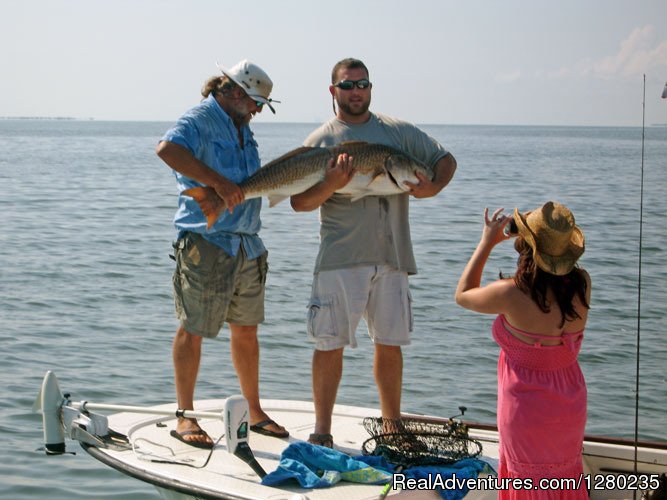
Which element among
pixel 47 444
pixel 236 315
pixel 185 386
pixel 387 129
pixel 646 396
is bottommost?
pixel 646 396

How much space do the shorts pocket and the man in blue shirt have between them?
0.37 m

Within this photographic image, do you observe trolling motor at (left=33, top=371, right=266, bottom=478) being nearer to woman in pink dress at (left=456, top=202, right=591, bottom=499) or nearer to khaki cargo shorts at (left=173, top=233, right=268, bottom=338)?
khaki cargo shorts at (left=173, top=233, right=268, bottom=338)

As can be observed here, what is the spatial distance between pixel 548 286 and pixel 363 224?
1834mm

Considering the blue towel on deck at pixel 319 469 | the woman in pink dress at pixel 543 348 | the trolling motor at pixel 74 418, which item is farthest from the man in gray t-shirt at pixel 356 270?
the woman in pink dress at pixel 543 348

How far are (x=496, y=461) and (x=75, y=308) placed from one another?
28.7 ft

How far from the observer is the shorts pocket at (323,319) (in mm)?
5703

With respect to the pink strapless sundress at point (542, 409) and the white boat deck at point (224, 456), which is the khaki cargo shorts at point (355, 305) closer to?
the white boat deck at point (224, 456)

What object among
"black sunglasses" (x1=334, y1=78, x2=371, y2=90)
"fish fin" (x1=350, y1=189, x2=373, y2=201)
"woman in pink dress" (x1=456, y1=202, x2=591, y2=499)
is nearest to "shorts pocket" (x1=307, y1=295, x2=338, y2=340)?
"fish fin" (x1=350, y1=189, x2=373, y2=201)

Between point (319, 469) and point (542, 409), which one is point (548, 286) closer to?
point (542, 409)

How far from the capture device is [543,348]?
13.5ft

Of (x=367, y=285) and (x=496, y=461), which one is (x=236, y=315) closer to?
(x=367, y=285)

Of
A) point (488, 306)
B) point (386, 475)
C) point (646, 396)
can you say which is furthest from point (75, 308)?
point (488, 306)

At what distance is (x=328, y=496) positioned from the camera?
493 centimetres

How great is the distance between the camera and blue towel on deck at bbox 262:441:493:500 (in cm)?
503
